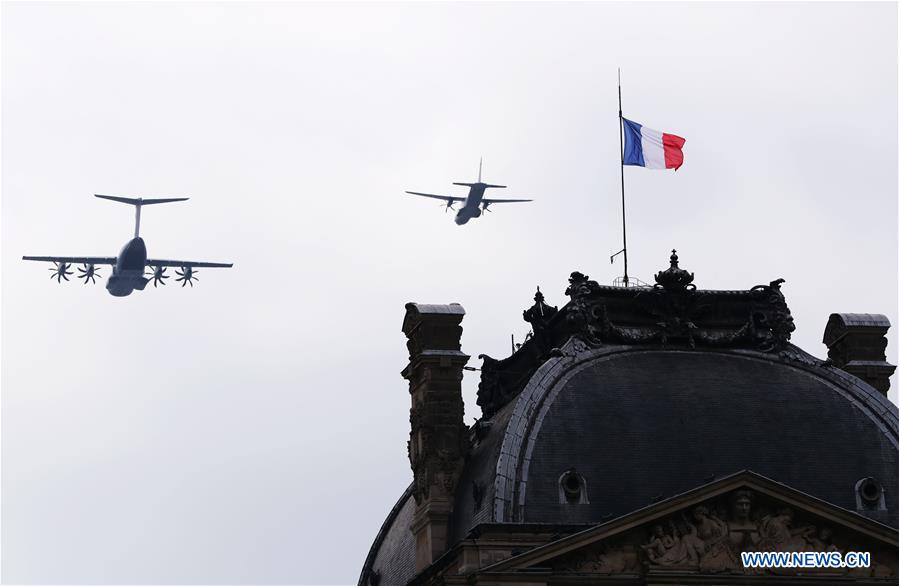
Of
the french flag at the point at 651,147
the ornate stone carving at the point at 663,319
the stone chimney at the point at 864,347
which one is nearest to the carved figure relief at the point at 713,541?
the ornate stone carving at the point at 663,319

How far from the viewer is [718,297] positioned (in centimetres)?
7581

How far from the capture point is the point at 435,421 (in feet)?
240

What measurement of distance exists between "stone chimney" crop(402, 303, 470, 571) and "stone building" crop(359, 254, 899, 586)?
67 mm

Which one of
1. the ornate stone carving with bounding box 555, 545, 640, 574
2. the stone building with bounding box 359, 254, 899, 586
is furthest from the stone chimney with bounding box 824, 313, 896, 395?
the ornate stone carving with bounding box 555, 545, 640, 574

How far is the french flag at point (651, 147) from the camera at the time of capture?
83.6 meters

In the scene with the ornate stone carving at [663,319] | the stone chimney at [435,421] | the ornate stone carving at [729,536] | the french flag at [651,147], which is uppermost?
the french flag at [651,147]

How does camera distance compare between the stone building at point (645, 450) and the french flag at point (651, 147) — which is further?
the french flag at point (651, 147)

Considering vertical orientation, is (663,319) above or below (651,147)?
below

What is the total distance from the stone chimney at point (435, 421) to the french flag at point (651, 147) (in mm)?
12339

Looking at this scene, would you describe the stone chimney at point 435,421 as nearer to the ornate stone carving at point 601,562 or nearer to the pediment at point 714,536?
the ornate stone carving at point 601,562

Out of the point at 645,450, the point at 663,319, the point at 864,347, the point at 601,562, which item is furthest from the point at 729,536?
the point at 864,347

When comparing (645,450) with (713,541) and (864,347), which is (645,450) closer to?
(713,541)

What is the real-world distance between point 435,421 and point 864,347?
58.5ft

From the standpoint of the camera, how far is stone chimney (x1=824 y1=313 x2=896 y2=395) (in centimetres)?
8044
